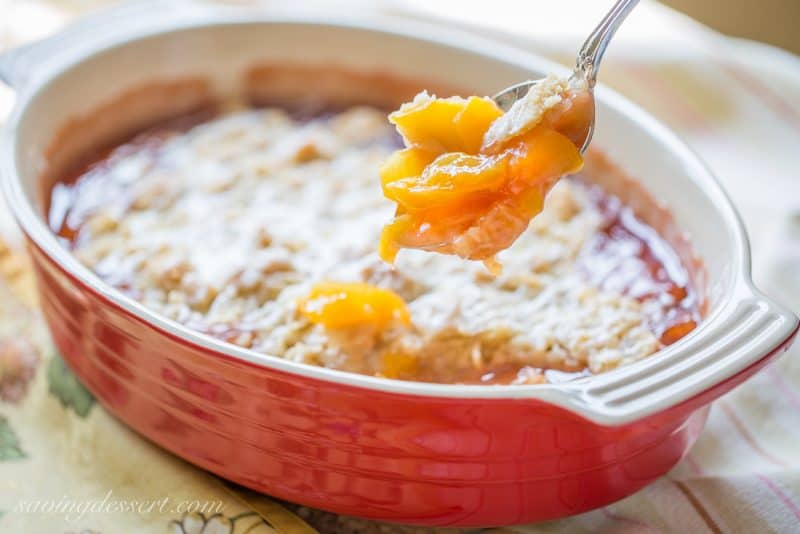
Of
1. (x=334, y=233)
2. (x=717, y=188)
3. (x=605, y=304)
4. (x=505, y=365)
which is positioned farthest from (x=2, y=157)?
(x=717, y=188)

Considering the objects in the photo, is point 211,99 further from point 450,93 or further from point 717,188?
point 717,188

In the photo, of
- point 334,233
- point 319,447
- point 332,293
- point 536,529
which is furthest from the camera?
point 334,233

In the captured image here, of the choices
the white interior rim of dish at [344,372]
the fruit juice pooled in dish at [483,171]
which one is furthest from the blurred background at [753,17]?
the fruit juice pooled in dish at [483,171]

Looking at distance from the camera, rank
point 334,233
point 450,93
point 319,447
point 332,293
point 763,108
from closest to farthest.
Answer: point 319,447, point 332,293, point 334,233, point 450,93, point 763,108

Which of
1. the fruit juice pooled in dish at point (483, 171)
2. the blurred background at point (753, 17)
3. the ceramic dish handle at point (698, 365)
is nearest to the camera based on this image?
the ceramic dish handle at point (698, 365)

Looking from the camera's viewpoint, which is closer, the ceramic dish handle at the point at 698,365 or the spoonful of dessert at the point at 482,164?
the ceramic dish handle at the point at 698,365

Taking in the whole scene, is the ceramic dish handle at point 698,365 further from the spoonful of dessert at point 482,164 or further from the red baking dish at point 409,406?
the spoonful of dessert at point 482,164

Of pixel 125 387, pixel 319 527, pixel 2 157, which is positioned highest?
pixel 2 157
